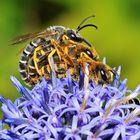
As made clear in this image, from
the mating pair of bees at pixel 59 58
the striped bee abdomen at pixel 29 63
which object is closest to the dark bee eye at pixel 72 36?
the mating pair of bees at pixel 59 58

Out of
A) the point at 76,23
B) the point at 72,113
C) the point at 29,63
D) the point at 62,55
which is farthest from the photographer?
the point at 76,23

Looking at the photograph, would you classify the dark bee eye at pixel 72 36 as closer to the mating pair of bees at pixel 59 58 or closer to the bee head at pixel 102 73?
the mating pair of bees at pixel 59 58

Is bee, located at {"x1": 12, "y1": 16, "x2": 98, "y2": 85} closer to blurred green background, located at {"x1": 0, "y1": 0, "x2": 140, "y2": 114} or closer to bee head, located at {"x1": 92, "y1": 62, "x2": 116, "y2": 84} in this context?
bee head, located at {"x1": 92, "y1": 62, "x2": 116, "y2": 84}

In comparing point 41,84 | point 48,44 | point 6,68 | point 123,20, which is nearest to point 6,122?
point 41,84

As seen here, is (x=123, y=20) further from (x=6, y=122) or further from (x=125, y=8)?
(x=6, y=122)

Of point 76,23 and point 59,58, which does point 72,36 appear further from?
point 76,23

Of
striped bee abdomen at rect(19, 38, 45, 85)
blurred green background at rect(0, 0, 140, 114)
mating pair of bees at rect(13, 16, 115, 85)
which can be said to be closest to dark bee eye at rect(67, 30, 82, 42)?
mating pair of bees at rect(13, 16, 115, 85)

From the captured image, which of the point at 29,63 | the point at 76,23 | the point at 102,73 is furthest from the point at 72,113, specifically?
the point at 76,23

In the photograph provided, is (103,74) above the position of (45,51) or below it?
below
